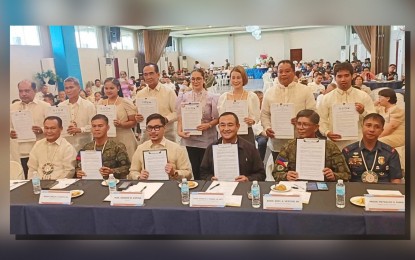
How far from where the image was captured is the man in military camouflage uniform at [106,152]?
237 cm

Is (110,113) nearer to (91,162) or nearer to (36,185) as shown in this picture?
(91,162)

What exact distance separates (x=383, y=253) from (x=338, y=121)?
2.59 ft

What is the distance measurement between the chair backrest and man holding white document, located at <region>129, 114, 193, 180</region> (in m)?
0.70

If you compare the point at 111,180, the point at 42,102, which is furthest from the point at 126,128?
the point at 42,102

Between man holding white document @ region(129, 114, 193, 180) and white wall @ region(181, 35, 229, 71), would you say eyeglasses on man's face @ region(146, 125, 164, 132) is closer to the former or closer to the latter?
man holding white document @ region(129, 114, 193, 180)

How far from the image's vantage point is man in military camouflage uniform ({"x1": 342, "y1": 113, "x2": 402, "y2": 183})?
215 cm

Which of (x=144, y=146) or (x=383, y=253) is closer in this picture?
(x=383, y=253)

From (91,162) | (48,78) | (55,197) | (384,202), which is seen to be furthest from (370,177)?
(48,78)

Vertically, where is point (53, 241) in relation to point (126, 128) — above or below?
below

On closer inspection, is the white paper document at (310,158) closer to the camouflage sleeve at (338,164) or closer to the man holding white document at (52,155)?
the camouflage sleeve at (338,164)

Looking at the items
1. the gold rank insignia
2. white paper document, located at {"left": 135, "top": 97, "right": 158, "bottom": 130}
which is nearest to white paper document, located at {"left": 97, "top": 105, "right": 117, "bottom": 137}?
white paper document, located at {"left": 135, "top": 97, "right": 158, "bottom": 130}

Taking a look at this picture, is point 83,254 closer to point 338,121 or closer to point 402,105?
point 338,121
